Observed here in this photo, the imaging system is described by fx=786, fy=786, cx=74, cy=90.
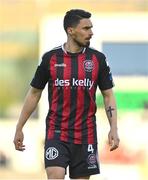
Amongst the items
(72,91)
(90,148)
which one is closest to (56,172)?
(90,148)

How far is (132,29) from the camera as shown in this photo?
9.23 metres

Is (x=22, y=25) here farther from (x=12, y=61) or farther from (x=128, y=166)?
(x=128, y=166)

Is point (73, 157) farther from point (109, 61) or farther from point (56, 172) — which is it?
point (109, 61)

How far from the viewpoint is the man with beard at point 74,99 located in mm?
5473

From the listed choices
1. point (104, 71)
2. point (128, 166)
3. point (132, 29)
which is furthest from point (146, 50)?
point (104, 71)

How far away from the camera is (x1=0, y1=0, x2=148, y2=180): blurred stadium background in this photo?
912cm

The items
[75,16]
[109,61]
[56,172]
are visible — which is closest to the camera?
[56,172]

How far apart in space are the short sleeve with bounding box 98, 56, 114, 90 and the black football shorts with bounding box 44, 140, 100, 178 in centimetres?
44

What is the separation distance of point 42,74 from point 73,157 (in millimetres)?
631

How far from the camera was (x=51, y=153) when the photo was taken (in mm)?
5516

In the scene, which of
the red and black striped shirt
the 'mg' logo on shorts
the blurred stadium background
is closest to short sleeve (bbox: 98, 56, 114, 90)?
the red and black striped shirt

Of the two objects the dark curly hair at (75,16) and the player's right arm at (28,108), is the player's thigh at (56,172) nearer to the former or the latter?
the player's right arm at (28,108)

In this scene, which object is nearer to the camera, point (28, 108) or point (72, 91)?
point (72, 91)

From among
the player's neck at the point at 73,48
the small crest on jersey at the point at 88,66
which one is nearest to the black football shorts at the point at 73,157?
the small crest on jersey at the point at 88,66
